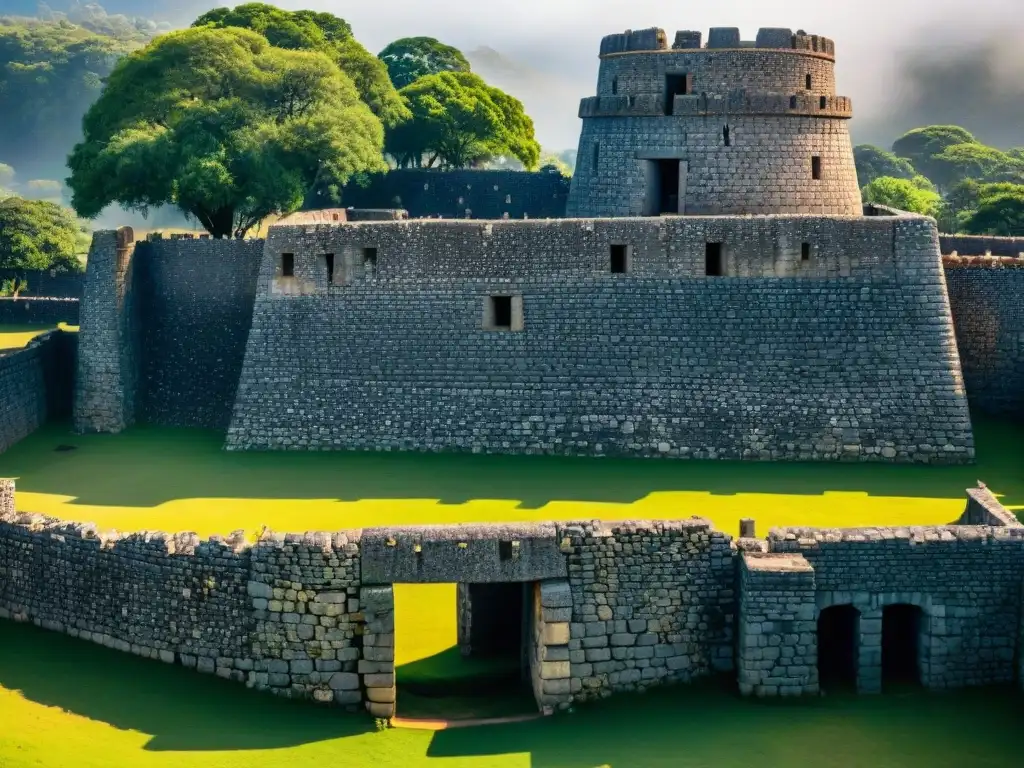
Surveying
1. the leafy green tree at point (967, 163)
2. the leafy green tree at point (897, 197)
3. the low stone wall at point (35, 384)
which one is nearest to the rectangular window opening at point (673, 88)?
the low stone wall at point (35, 384)

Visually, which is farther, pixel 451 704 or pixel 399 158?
pixel 399 158

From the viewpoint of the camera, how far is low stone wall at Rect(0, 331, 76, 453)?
98.8 feet

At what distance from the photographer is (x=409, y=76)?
65.2 m

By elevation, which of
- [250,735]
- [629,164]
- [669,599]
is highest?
[629,164]

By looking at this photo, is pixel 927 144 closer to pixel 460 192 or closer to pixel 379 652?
pixel 460 192

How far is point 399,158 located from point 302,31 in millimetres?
6892

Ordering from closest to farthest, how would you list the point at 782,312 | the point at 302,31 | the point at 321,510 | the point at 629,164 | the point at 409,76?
the point at 321,510 < the point at 782,312 < the point at 629,164 < the point at 302,31 < the point at 409,76

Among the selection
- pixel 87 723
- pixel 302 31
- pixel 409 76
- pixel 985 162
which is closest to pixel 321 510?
pixel 87 723

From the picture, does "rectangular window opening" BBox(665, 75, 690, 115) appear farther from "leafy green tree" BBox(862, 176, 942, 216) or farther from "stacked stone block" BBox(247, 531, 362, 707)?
"leafy green tree" BBox(862, 176, 942, 216)

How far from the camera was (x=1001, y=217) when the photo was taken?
53.5 m

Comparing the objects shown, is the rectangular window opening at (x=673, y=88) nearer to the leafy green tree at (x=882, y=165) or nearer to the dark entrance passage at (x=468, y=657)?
the dark entrance passage at (x=468, y=657)

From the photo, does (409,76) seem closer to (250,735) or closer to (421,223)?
(421,223)

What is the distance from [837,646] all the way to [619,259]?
10.4m

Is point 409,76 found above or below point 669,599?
above
